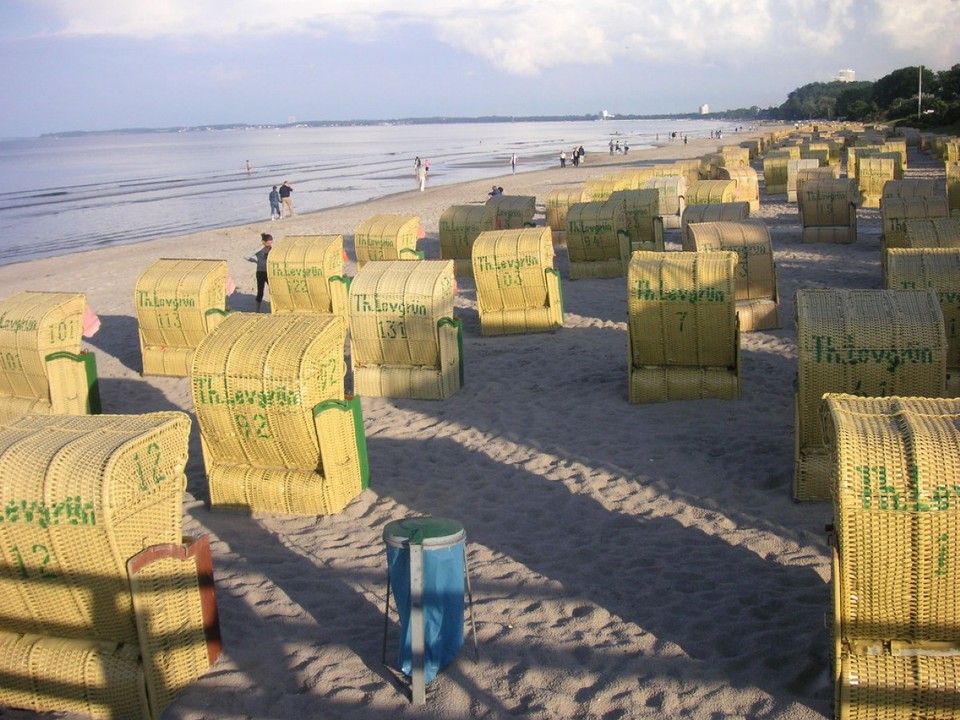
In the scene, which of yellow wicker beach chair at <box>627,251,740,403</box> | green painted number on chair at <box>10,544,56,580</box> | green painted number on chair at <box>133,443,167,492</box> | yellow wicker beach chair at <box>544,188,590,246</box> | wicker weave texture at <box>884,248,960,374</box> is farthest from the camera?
yellow wicker beach chair at <box>544,188,590,246</box>

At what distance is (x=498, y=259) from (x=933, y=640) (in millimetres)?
10159

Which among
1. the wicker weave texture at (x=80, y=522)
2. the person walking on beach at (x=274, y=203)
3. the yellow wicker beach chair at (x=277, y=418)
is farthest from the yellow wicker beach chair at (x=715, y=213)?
the person walking on beach at (x=274, y=203)

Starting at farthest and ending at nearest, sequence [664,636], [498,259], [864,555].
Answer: [498,259] < [664,636] < [864,555]

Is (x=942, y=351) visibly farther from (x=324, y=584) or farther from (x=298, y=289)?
(x=298, y=289)

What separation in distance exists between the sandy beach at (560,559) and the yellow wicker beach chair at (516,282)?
1498 millimetres

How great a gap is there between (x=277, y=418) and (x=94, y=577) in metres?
2.81

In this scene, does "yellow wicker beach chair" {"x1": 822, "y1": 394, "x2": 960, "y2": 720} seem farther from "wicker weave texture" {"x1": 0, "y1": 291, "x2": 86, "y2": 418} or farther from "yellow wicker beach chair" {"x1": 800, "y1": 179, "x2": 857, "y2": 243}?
"yellow wicker beach chair" {"x1": 800, "y1": 179, "x2": 857, "y2": 243}

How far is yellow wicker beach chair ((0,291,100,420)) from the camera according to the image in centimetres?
1095

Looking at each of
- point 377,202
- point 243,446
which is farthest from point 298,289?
point 377,202

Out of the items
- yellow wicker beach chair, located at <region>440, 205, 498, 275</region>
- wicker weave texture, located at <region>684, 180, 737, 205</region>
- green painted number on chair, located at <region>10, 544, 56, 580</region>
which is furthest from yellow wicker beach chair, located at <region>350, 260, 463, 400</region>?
wicker weave texture, located at <region>684, 180, 737, 205</region>

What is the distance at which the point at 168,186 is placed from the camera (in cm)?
6994

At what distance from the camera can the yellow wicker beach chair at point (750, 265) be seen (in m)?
14.1

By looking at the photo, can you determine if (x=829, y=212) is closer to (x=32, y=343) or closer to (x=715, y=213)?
(x=715, y=213)

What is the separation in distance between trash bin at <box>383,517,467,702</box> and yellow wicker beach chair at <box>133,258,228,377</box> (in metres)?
8.28
